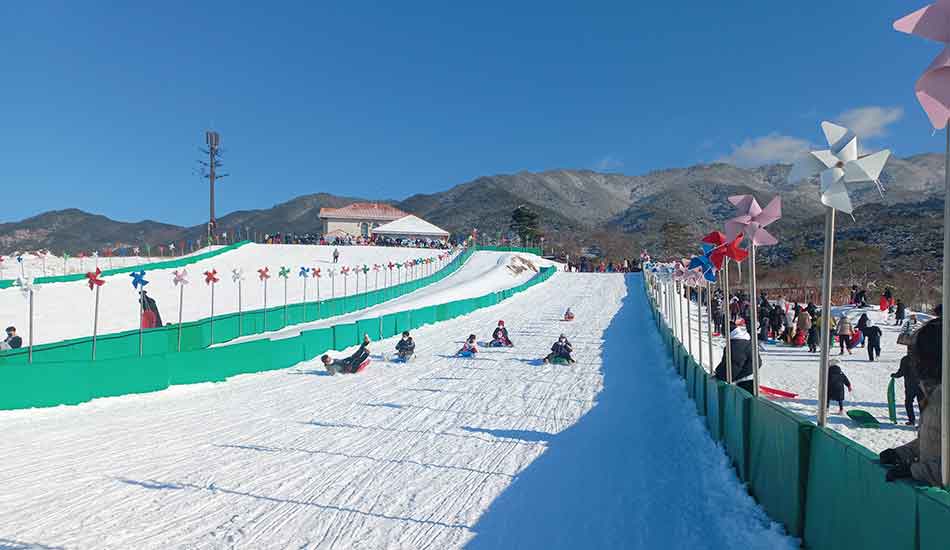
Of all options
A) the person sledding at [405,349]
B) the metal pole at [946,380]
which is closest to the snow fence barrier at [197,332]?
the person sledding at [405,349]

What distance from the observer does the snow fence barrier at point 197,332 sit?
1364cm

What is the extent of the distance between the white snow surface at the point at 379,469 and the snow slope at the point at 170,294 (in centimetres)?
1653

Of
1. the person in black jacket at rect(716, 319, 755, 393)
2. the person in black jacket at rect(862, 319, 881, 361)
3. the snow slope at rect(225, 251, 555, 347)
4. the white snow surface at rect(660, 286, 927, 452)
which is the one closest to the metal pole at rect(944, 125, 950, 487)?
the white snow surface at rect(660, 286, 927, 452)

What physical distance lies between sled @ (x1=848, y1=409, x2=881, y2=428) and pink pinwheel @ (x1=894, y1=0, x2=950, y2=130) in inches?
360

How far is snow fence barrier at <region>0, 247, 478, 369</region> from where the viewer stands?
537 inches

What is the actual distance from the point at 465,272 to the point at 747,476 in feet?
153

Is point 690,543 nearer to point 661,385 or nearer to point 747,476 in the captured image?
point 747,476

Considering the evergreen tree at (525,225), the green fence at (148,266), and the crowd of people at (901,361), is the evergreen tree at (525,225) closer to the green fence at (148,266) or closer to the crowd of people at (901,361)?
the green fence at (148,266)

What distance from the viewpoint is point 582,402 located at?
13023mm

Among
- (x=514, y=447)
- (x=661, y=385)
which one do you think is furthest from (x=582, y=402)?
(x=514, y=447)

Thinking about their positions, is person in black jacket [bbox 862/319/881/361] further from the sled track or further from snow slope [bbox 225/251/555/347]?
snow slope [bbox 225/251/555/347]

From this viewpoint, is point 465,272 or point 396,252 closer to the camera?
point 465,272

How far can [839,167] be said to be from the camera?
5.34 meters

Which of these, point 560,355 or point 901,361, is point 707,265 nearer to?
point 901,361
